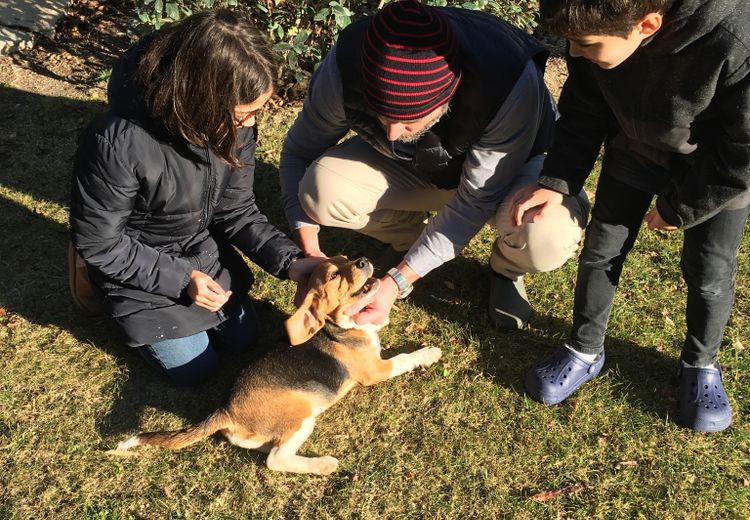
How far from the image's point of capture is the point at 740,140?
2.91m

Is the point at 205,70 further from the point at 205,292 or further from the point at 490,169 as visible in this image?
the point at 490,169

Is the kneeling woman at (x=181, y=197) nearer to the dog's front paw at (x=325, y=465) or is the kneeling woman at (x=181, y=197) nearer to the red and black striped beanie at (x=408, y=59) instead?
the red and black striped beanie at (x=408, y=59)

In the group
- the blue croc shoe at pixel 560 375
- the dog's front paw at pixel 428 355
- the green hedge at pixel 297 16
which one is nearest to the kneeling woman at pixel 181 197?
the dog's front paw at pixel 428 355

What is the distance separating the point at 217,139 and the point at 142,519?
2.23m

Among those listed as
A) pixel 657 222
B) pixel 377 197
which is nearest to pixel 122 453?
pixel 377 197

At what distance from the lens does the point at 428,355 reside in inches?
182

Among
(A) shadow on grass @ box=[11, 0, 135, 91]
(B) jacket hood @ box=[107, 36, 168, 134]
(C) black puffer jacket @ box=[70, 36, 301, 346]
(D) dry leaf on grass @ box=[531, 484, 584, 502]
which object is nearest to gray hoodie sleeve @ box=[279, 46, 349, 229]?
(C) black puffer jacket @ box=[70, 36, 301, 346]

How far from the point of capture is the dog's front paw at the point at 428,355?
4605mm

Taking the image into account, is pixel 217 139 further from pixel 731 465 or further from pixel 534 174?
pixel 731 465

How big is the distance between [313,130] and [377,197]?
632 mm

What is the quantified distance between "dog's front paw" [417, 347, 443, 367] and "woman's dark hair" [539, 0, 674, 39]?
249cm

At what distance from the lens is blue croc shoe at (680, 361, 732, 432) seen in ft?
13.2

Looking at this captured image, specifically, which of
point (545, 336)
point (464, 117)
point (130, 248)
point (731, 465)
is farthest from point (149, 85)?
point (731, 465)

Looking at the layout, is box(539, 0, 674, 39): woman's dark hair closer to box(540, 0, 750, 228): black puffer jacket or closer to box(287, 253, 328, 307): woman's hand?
box(540, 0, 750, 228): black puffer jacket
